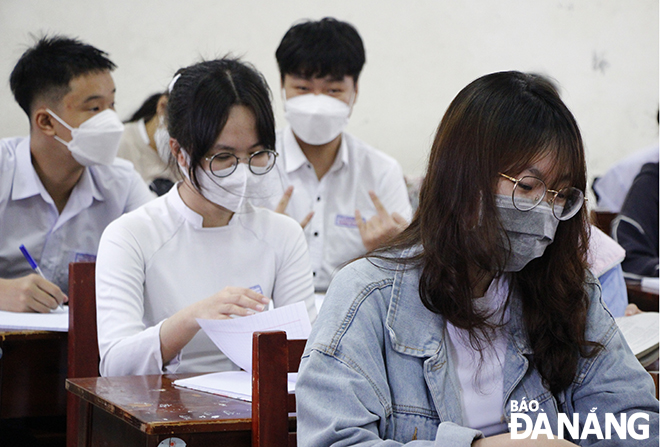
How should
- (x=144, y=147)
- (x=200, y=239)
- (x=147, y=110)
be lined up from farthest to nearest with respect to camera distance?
(x=147, y=110)
(x=144, y=147)
(x=200, y=239)

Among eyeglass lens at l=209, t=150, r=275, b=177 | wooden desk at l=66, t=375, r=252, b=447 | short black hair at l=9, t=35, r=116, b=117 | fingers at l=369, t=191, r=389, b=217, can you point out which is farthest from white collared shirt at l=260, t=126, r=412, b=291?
wooden desk at l=66, t=375, r=252, b=447

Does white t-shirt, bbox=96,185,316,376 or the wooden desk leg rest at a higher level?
white t-shirt, bbox=96,185,316,376

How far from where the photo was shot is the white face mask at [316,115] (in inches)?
94.7

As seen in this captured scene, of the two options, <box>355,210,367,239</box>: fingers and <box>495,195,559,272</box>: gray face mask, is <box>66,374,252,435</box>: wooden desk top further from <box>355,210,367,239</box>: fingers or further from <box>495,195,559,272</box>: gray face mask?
<box>355,210,367,239</box>: fingers

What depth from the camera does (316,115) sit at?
240cm

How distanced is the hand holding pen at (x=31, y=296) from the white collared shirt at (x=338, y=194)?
0.91 meters

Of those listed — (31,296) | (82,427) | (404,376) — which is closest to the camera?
(404,376)

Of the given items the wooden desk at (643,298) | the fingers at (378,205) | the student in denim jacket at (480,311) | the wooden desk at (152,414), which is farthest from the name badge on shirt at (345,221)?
the student in denim jacket at (480,311)

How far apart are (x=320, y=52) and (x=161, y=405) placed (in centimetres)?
164

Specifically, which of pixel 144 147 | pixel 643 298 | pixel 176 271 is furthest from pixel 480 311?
pixel 144 147

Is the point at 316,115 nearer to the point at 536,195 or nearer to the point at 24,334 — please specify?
the point at 24,334

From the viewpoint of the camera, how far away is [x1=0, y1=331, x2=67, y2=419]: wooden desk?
5.02 ft

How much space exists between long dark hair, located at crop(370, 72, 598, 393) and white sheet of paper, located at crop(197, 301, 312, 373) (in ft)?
0.83

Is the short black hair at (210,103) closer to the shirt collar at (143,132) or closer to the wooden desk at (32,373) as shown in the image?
the wooden desk at (32,373)
